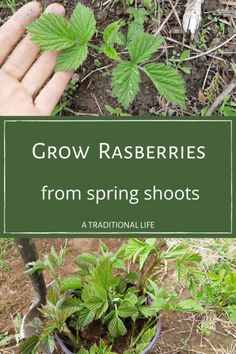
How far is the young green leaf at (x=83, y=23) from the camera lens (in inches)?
63.4

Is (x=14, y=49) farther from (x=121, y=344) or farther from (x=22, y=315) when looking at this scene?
(x=121, y=344)

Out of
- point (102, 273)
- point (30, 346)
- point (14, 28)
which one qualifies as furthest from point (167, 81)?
point (30, 346)

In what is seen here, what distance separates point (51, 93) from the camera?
5.26ft

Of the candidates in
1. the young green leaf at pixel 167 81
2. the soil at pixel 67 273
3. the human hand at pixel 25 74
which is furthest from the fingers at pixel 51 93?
the soil at pixel 67 273

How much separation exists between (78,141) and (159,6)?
722mm

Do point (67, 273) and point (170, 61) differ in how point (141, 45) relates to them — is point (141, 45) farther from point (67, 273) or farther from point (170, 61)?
point (67, 273)

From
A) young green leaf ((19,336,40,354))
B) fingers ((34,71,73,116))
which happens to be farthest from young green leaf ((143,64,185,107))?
young green leaf ((19,336,40,354))

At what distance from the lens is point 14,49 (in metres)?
1.64

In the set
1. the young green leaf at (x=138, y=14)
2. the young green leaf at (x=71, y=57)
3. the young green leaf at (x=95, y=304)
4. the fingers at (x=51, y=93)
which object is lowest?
the young green leaf at (x=95, y=304)

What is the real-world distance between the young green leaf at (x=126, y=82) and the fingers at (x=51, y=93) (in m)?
0.13

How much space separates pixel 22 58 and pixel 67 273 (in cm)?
60

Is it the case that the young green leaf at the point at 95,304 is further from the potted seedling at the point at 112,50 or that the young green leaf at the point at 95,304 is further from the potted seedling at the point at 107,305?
the potted seedling at the point at 112,50

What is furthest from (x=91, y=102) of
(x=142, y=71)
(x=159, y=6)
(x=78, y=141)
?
(x=78, y=141)

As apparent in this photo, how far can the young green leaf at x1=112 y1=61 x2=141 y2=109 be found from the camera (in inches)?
61.6
